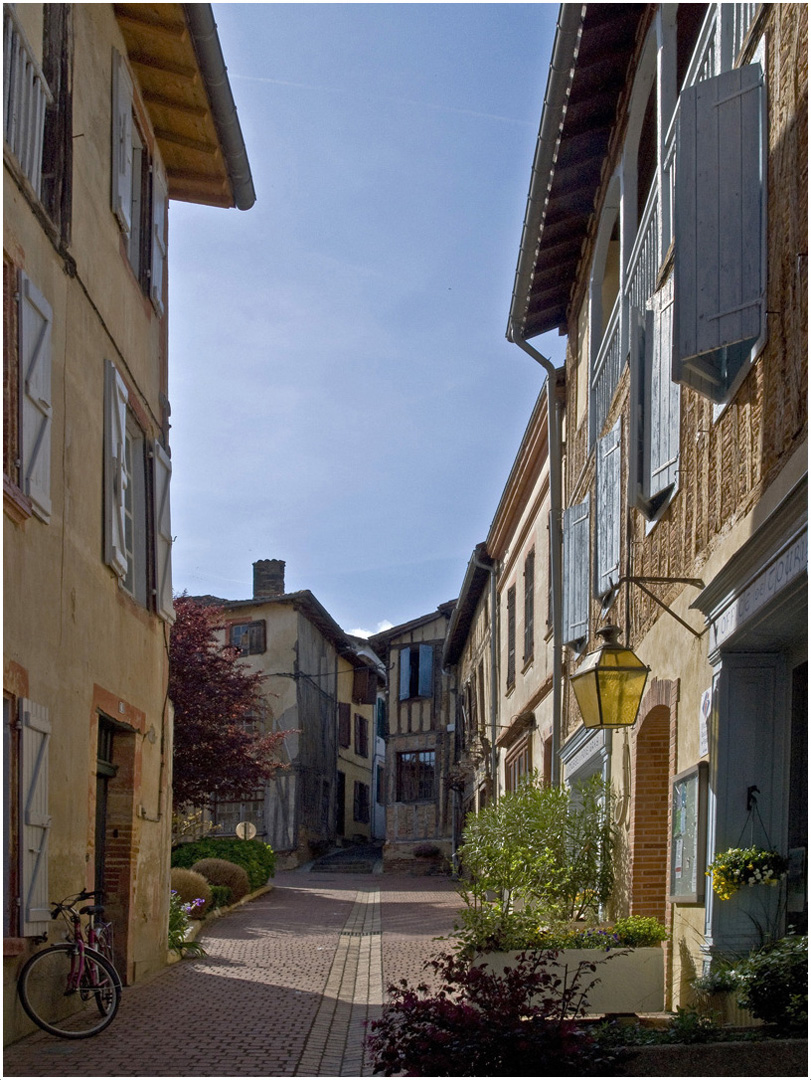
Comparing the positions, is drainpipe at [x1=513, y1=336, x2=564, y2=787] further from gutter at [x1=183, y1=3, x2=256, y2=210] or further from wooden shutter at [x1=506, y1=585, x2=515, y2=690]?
wooden shutter at [x1=506, y1=585, x2=515, y2=690]

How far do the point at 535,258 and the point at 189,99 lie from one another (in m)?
3.62

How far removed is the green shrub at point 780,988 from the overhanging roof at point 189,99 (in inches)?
343

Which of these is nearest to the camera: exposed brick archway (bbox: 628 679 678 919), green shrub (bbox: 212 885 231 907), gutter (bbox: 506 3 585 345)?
exposed brick archway (bbox: 628 679 678 919)

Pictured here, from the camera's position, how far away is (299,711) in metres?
34.2

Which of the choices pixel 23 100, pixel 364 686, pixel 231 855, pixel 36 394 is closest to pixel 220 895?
pixel 231 855

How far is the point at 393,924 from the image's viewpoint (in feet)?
55.5

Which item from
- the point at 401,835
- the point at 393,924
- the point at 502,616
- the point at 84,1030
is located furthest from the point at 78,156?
the point at 401,835

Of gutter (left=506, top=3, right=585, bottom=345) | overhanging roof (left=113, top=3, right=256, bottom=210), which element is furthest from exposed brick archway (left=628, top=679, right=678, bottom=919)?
overhanging roof (left=113, top=3, right=256, bottom=210)

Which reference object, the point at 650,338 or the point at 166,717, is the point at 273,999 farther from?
the point at 650,338

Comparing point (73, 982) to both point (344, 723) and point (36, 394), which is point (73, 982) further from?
point (344, 723)

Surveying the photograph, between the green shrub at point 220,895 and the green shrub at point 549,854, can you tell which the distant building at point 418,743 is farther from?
the green shrub at point 549,854

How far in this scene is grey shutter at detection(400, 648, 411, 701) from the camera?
36094mm

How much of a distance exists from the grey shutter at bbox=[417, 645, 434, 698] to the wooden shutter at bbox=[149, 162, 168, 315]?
916 inches

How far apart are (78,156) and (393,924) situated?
10782 millimetres
